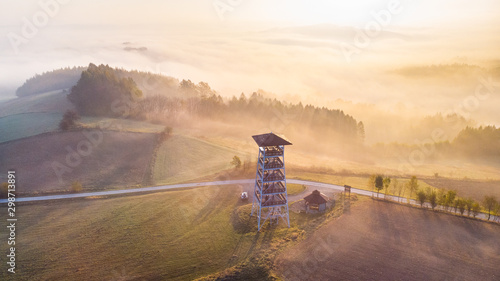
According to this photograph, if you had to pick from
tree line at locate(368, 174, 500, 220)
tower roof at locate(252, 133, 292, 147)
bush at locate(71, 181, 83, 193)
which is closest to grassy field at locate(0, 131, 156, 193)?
bush at locate(71, 181, 83, 193)

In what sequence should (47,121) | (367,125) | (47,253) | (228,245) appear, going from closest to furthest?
1. (47,253)
2. (228,245)
3. (47,121)
4. (367,125)

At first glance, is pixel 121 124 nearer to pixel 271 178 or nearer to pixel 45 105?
pixel 45 105

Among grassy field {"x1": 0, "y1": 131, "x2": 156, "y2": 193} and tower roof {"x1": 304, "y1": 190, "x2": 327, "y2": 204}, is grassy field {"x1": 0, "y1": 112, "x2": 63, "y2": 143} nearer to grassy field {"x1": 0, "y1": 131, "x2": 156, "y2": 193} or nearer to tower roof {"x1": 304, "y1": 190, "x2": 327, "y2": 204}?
grassy field {"x1": 0, "y1": 131, "x2": 156, "y2": 193}

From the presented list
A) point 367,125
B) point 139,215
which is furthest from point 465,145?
point 139,215

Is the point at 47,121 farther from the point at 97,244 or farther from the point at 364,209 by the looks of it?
the point at 364,209

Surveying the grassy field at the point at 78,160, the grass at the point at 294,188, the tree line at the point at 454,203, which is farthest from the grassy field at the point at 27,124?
the tree line at the point at 454,203

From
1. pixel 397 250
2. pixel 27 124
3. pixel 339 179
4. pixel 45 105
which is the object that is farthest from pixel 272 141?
pixel 45 105
